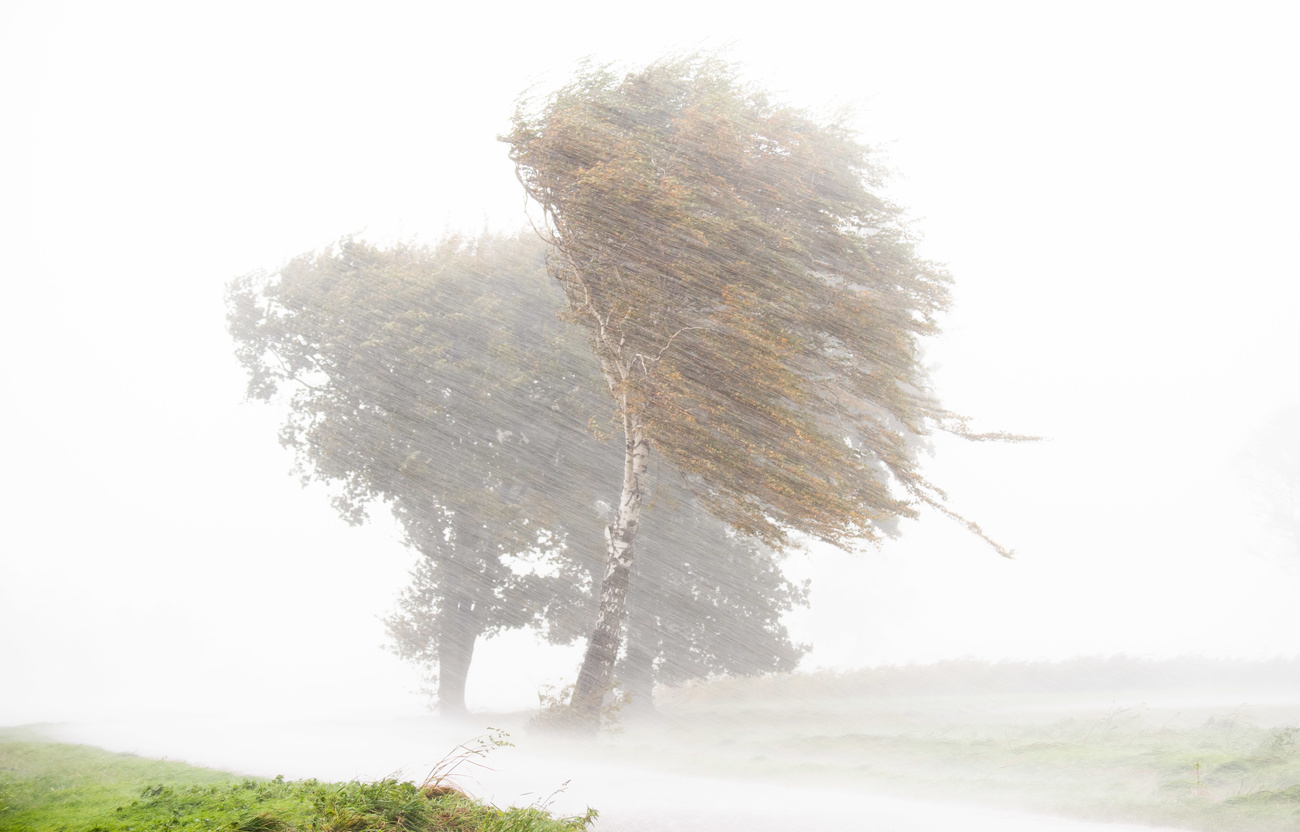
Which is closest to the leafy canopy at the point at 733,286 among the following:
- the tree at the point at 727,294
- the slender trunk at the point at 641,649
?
the tree at the point at 727,294

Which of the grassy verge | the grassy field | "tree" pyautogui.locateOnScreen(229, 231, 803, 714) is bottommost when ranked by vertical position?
the grassy field

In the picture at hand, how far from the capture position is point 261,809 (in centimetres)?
485

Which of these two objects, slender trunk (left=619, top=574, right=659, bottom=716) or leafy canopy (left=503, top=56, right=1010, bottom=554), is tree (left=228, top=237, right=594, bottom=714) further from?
leafy canopy (left=503, top=56, right=1010, bottom=554)

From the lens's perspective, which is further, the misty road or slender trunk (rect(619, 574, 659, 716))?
slender trunk (rect(619, 574, 659, 716))

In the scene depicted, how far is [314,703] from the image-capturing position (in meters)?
29.0

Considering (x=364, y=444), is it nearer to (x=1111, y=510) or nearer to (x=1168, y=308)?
(x=1111, y=510)

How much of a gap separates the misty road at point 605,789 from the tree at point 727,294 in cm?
314

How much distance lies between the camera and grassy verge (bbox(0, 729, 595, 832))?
4406 mm

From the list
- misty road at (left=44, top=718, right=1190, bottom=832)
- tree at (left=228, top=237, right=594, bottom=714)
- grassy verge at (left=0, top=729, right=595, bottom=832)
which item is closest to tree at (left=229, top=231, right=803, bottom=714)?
tree at (left=228, top=237, right=594, bottom=714)

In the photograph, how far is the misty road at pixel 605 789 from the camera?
634cm

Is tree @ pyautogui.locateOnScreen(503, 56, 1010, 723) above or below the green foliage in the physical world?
above

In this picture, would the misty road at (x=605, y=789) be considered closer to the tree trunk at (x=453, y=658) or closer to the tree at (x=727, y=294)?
the tree at (x=727, y=294)

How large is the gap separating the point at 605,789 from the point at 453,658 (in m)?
11.1

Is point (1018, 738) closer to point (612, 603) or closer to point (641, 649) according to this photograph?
point (612, 603)
